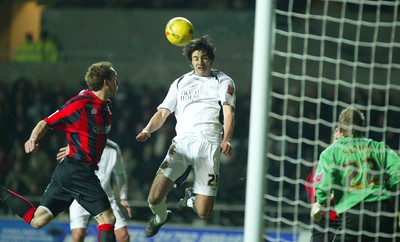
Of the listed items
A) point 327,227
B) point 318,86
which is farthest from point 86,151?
point 318,86

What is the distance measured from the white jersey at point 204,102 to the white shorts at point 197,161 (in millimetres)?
74

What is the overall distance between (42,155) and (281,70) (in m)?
3.98

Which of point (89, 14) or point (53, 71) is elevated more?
point (89, 14)

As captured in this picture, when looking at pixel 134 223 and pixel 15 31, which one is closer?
pixel 134 223

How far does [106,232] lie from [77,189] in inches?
16.9

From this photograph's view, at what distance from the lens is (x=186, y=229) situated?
35.8 feet

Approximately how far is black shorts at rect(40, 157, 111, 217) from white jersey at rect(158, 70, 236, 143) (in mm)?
909

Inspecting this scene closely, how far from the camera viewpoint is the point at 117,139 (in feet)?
43.8

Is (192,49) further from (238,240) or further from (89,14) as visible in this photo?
(89,14)

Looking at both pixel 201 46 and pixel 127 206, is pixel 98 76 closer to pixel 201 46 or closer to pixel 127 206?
pixel 201 46

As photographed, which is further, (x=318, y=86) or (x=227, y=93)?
(x=318, y=86)

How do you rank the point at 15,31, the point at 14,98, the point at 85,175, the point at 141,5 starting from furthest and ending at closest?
the point at 15,31 < the point at 141,5 < the point at 14,98 < the point at 85,175

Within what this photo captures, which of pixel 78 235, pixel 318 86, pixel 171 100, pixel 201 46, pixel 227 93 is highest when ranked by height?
pixel 201 46

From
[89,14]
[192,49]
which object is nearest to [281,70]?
[89,14]
